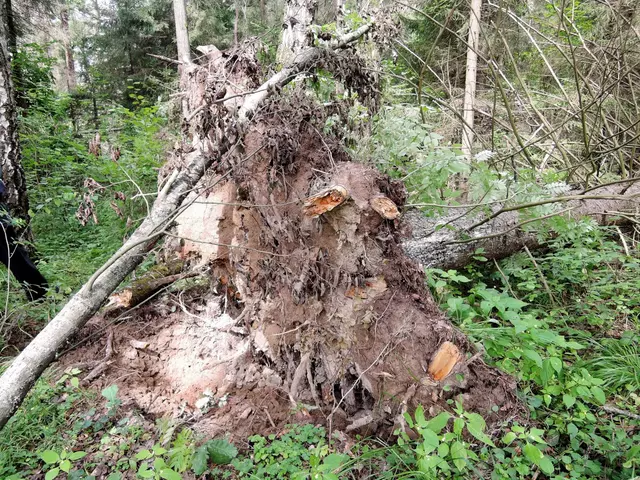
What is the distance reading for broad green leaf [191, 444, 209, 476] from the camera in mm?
1741

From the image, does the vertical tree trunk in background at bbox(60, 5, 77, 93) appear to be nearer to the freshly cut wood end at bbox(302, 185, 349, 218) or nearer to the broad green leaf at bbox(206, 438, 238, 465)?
the freshly cut wood end at bbox(302, 185, 349, 218)

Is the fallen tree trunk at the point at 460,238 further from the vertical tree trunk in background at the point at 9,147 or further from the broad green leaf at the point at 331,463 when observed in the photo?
the vertical tree trunk in background at the point at 9,147

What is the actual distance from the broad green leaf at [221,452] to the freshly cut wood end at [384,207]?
1564mm

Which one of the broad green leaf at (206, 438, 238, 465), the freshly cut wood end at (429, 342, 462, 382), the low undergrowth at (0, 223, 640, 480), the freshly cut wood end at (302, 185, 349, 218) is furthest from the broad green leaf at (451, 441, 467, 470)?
the freshly cut wood end at (302, 185, 349, 218)

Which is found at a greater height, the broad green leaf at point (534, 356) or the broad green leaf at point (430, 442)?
the broad green leaf at point (534, 356)

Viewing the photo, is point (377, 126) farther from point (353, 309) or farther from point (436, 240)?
point (353, 309)

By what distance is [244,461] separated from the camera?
181 cm

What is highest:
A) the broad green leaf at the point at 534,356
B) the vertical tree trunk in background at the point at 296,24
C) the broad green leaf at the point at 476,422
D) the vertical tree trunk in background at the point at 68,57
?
the vertical tree trunk in background at the point at 68,57

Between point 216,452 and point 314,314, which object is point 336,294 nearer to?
point 314,314

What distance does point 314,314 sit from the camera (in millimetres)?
2191

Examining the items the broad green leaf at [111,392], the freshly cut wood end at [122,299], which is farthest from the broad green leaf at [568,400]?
the freshly cut wood end at [122,299]

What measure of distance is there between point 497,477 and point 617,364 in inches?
59.2

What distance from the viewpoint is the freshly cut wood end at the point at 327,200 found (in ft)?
6.44

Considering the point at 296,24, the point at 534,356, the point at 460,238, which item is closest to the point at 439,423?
the point at 534,356
